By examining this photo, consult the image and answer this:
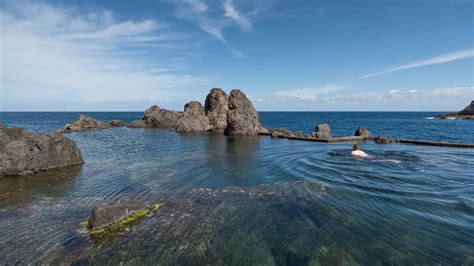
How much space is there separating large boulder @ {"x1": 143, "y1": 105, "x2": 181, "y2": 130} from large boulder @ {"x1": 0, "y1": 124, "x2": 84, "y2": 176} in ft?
157

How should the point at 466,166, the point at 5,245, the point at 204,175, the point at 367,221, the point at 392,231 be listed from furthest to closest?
1. the point at 466,166
2. the point at 204,175
3. the point at 367,221
4. the point at 392,231
5. the point at 5,245

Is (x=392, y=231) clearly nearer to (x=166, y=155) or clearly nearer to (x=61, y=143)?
(x=166, y=155)

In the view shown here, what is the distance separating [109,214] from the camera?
36.2ft

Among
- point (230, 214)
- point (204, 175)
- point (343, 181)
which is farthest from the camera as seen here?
point (204, 175)

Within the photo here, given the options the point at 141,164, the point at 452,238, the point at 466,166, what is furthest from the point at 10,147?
the point at 466,166

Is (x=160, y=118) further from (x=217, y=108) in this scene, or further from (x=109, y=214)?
(x=109, y=214)

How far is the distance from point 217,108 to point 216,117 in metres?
2.63

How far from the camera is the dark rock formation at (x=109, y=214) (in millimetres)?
10617

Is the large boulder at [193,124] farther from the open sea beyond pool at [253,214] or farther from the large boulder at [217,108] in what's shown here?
the open sea beyond pool at [253,214]

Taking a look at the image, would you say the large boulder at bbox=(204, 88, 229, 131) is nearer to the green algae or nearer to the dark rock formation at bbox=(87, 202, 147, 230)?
the green algae

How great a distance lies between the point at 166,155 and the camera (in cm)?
2812

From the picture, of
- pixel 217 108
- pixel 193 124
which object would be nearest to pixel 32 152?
pixel 193 124

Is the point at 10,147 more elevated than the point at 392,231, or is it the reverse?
the point at 10,147

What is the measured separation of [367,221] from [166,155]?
69.7 feet
